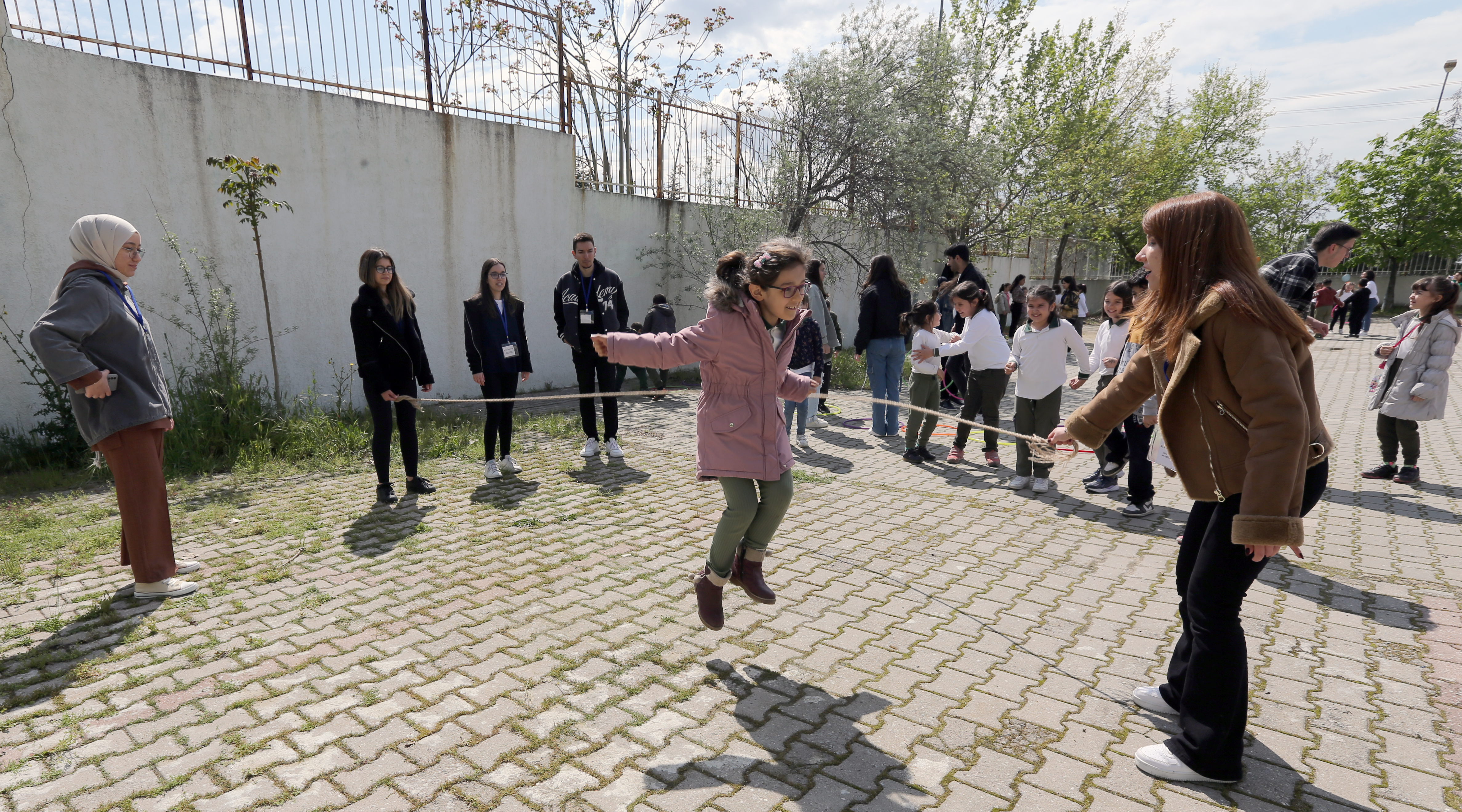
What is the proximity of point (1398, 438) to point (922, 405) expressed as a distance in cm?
434

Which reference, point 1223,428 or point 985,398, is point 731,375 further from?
point 985,398

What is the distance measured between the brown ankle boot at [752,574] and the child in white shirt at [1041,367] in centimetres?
381

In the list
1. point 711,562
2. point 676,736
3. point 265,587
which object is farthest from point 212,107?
point 676,736

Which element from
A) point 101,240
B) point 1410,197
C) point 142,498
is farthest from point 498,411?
point 1410,197

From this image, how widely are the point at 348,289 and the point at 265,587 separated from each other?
586 cm

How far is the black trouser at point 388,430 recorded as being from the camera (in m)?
5.70

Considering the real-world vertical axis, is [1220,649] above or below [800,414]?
above

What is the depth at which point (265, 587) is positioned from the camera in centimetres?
414

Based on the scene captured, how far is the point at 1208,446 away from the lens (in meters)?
2.44

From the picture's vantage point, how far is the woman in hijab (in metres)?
3.57

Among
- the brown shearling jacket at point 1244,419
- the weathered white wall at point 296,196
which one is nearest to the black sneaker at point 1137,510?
the brown shearling jacket at point 1244,419

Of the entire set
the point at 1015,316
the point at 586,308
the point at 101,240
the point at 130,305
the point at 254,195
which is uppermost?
the point at 254,195

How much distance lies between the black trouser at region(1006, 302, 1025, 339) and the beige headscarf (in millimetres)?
16419

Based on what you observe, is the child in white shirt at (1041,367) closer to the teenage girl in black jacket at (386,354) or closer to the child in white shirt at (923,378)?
the child in white shirt at (923,378)
